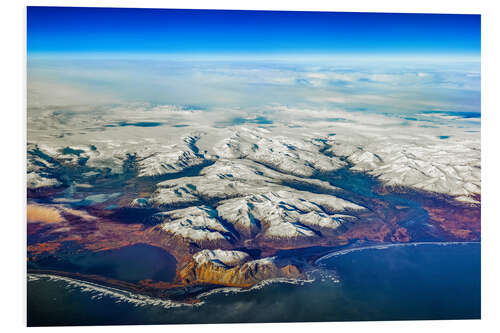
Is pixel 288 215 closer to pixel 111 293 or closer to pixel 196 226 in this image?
pixel 196 226

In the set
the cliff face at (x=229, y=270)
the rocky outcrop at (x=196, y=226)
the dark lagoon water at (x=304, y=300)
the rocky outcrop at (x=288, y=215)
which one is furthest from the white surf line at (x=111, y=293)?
the rocky outcrop at (x=288, y=215)

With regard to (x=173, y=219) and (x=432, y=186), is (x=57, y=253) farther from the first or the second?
(x=432, y=186)

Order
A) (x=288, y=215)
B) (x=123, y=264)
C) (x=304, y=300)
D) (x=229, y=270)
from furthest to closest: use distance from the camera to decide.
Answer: (x=288, y=215), (x=123, y=264), (x=229, y=270), (x=304, y=300)

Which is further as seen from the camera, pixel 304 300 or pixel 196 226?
pixel 196 226

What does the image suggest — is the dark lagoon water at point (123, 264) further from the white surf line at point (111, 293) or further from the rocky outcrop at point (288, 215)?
the rocky outcrop at point (288, 215)

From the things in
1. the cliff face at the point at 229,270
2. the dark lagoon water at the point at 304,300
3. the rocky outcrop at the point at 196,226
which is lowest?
the dark lagoon water at the point at 304,300

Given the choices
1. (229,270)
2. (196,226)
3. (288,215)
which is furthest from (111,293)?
(288,215)

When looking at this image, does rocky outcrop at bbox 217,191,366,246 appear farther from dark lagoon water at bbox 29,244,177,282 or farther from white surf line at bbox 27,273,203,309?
white surf line at bbox 27,273,203,309
